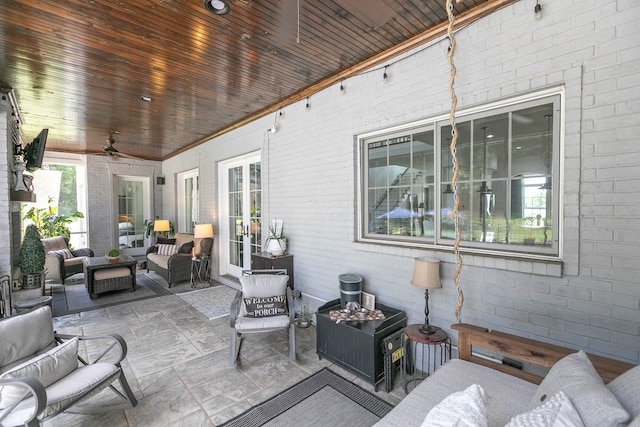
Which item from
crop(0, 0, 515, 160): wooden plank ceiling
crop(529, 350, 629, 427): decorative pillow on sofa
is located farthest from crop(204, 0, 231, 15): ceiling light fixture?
crop(529, 350, 629, 427): decorative pillow on sofa

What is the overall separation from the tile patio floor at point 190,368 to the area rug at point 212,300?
0.21 meters

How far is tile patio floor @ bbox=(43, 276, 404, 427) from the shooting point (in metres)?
2.18

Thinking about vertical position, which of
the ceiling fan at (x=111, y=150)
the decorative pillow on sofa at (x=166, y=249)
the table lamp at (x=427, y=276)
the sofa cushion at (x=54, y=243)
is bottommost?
the decorative pillow on sofa at (x=166, y=249)

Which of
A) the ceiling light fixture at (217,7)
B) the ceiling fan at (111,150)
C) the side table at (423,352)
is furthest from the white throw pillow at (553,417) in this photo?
the ceiling fan at (111,150)

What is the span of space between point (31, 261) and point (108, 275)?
1164mm

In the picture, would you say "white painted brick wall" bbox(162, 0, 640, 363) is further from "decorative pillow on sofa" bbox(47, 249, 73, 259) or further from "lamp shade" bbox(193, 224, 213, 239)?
"decorative pillow on sofa" bbox(47, 249, 73, 259)

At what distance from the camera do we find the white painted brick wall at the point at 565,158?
1.81m

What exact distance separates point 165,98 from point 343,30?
→ 2.80 metres

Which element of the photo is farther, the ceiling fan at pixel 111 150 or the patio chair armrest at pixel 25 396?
the ceiling fan at pixel 111 150

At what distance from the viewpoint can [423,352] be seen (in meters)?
2.75

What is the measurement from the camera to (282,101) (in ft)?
14.1

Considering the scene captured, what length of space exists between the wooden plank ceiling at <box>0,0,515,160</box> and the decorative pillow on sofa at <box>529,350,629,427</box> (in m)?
2.47

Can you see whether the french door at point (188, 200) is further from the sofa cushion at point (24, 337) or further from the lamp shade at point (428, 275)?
the lamp shade at point (428, 275)

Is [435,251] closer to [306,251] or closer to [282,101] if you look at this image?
[306,251]
